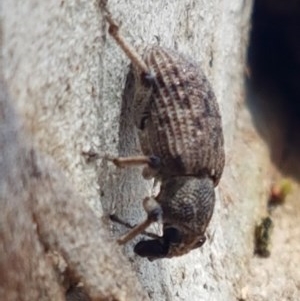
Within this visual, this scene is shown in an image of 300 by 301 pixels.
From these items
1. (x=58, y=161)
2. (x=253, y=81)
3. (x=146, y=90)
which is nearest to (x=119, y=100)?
(x=146, y=90)

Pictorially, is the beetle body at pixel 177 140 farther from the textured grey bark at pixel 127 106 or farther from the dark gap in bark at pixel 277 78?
the dark gap in bark at pixel 277 78

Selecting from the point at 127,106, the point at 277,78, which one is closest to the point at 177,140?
the point at 127,106

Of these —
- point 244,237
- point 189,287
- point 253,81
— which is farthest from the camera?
point 253,81

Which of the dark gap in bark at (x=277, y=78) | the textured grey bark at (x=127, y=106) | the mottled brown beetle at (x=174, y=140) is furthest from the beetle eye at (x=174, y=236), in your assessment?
the dark gap in bark at (x=277, y=78)

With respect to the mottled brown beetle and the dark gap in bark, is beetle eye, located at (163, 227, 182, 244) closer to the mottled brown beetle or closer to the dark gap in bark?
the mottled brown beetle

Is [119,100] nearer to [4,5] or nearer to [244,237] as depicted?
[4,5]

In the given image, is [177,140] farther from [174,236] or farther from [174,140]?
[174,236]

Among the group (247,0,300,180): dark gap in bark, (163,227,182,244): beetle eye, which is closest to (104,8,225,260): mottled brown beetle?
(163,227,182,244): beetle eye
